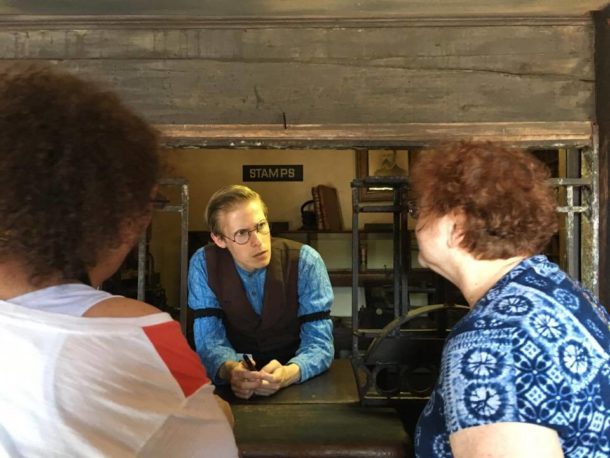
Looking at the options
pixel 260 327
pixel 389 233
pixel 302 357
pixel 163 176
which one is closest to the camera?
pixel 163 176

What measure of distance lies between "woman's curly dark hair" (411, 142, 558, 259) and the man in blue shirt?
1.14 meters

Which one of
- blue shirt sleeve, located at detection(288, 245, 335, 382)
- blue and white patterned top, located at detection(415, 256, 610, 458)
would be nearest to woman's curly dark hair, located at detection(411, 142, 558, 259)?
blue and white patterned top, located at detection(415, 256, 610, 458)

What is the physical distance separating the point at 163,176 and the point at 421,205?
0.54 m

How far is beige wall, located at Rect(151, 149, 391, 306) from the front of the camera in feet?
18.1

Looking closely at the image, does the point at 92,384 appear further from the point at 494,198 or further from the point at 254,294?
the point at 254,294

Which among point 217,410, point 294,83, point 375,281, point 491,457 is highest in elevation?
point 294,83

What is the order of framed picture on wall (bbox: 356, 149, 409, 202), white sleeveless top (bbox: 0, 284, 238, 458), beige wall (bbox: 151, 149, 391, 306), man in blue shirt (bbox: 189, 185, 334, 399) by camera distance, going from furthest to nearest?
1. beige wall (bbox: 151, 149, 391, 306)
2. framed picture on wall (bbox: 356, 149, 409, 202)
3. man in blue shirt (bbox: 189, 185, 334, 399)
4. white sleeveless top (bbox: 0, 284, 238, 458)

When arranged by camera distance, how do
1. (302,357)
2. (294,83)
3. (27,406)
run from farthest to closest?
(302,357) < (294,83) < (27,406)

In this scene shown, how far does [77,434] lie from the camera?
64 cm

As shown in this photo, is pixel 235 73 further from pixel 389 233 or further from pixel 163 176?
pixel 389 233

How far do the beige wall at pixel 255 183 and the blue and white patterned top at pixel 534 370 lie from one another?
177 inches

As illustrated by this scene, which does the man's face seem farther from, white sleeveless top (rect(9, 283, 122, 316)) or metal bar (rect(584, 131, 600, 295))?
white sleeveless top (rect(9, 283, 122, 316))

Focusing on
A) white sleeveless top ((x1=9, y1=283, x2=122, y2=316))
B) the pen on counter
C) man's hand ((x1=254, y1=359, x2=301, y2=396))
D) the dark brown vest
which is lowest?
man's hand ((x1=254, y1=359, x2=301, y2=396))

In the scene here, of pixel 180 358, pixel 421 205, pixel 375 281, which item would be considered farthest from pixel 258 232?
pixel 375 281
